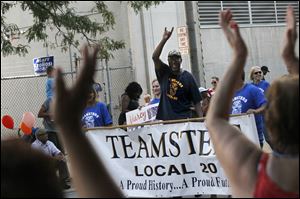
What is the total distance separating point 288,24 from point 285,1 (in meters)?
23.0

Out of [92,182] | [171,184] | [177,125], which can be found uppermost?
[92,182]

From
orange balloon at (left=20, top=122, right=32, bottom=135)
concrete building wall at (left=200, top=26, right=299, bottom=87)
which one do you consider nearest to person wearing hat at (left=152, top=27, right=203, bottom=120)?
orange balloon at (left=20, top=122, right=32, bottom=135)

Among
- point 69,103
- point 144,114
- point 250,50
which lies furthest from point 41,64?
point 69,103

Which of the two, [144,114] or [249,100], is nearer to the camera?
[249,100]

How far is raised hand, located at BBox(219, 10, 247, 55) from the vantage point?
8.92 feet

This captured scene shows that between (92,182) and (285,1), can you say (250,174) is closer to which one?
(92,182)

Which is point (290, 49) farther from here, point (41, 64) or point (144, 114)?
point (41, 64)

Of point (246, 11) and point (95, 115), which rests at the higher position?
point (246, 11)

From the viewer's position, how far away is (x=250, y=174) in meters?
2.49

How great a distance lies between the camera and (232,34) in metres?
2.79

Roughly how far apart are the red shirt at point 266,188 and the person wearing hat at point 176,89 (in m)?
5.61

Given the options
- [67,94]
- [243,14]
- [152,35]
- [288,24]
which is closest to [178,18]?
[152,35]

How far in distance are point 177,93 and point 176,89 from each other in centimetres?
6

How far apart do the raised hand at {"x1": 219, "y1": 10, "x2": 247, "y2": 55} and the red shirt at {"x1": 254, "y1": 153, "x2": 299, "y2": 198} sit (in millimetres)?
527
